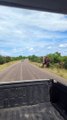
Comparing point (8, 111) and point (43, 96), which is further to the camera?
point (43, 96)

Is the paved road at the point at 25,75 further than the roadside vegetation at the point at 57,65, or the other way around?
the roadside vegetation at the point at 57,65

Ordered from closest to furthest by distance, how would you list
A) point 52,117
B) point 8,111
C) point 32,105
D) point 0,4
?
1. point 0,4
2. point 52,117
3. point 8,111
4. point 32,105

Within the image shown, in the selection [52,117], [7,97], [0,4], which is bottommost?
[52,117]

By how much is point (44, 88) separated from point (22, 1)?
2594 millimetres

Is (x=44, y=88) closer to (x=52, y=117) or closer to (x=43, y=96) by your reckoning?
(x=43, y=96)

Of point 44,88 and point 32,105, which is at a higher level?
point 44,88

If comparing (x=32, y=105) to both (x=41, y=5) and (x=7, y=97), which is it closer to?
(x=7, y=97)

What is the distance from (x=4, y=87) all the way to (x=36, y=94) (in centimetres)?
90

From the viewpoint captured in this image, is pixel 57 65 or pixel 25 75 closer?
pixel 25 75

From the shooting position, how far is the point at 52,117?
16.6 feet

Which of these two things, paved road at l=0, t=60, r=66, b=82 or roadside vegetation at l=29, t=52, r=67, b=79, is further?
roadside vegetation at l=29, t=52, r=67, b=79

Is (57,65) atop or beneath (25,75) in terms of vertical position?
atop

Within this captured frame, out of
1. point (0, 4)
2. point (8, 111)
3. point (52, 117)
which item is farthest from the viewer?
point (8, 111)

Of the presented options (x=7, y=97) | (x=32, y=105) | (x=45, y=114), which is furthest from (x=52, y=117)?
Answer: (x=7, y=97)
